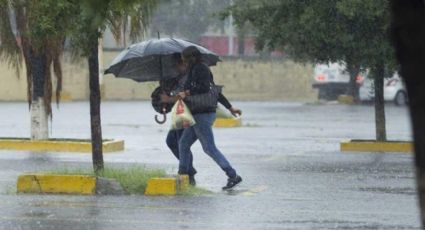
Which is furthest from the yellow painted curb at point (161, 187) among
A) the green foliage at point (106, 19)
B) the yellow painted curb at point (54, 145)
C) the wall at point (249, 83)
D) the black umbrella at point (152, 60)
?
the wall at point (249, 83)

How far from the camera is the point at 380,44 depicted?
19031mm

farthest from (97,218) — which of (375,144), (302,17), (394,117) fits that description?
(394,117)

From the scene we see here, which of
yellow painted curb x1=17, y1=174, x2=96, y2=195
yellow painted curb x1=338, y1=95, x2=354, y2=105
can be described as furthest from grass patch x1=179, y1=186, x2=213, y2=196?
yellow painted curb x1=338, y1=95, x2=354, y2=105

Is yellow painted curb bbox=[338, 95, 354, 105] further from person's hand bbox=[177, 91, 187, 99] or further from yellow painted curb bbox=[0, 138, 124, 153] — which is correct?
person's hand bbox=[177, 91, 187, 99]

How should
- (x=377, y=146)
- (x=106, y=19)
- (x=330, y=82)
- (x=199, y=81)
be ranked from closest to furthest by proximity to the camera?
(x=106, y=19)
(x=199, y=81)
(x=377, y=146)
(x=330, y=82)

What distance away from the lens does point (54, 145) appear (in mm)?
20250

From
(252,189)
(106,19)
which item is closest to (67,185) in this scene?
(252,189)

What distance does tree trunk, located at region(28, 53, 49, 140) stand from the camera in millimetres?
20047

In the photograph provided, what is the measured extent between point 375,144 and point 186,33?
4364 centimetres

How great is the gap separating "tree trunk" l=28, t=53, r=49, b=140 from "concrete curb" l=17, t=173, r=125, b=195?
6.96m

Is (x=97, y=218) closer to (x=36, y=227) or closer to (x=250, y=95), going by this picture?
(x=36, y=227)

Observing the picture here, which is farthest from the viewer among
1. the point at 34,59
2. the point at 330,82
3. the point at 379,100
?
the point at 330,82

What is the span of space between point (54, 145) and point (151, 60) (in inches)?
211

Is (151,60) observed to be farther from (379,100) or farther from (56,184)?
(379,100)
